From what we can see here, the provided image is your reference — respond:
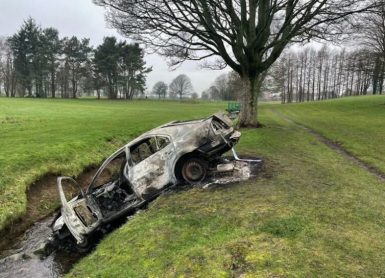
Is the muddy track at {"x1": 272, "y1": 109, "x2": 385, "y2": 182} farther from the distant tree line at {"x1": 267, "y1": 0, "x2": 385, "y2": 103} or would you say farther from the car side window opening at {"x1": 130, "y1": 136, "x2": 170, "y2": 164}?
the distant tree line at {"x1": 267, "y1": 0, "x2": 385, "y2": 103}

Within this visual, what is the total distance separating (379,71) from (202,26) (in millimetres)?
31037

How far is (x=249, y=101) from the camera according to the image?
22672mm

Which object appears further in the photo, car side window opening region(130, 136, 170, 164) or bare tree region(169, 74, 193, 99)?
bare tree region(169, 74, 193, 99)

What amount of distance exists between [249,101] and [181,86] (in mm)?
122589

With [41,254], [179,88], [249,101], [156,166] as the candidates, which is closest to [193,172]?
[156,166]

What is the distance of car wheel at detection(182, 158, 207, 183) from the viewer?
34.7 feet

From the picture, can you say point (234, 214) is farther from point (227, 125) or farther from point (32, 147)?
point (32, 147)

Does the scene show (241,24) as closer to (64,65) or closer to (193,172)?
(193,172)

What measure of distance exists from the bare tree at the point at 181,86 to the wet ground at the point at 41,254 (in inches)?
5218

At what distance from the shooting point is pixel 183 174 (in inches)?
419

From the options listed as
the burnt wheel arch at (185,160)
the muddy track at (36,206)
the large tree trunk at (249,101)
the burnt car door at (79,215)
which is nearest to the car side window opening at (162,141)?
the burnt wheel arch at (185,160)

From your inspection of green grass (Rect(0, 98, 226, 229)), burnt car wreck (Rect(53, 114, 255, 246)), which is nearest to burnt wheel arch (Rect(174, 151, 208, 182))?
burnt car wreck (Rect(53, 114, 255, 246))

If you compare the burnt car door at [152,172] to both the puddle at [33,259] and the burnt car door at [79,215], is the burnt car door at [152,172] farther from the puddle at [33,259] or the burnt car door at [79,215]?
the puddle at [33,259]

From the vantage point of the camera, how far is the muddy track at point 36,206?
10.1 metres
